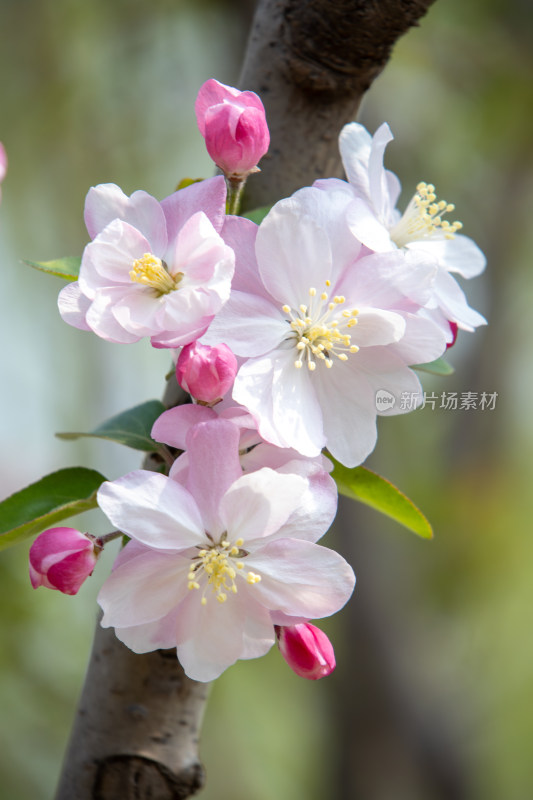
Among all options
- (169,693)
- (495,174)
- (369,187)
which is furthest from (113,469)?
(369,187)

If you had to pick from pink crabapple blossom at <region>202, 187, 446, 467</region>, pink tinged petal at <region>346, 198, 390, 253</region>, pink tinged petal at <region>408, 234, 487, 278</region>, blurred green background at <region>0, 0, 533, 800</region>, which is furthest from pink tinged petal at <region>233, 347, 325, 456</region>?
blurred green background at <region>0, 0, 533, 800</region>

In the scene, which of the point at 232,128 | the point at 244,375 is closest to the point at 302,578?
the point at 244,375

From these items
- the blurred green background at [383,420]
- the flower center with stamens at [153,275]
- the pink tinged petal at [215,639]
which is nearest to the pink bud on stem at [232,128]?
the flower center with stamens at [153,275]

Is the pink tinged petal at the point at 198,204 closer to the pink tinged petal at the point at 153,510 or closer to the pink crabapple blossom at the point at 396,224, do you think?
the pink crabapple blossom at the point at 396,224

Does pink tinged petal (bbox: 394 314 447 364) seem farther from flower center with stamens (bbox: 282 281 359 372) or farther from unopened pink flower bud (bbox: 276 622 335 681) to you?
unopened pink flower bud (bbox: 276 622 335 681)

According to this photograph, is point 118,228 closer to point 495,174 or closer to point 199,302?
point 199,302

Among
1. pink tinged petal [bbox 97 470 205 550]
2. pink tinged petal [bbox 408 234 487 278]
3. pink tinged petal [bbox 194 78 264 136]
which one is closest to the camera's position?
pink tinged petal [bbox 97 470 205 550]

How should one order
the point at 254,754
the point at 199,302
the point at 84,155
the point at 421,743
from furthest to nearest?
the point at 254,754
the point at 84,155
the point at 421,743
the point at 199,302
